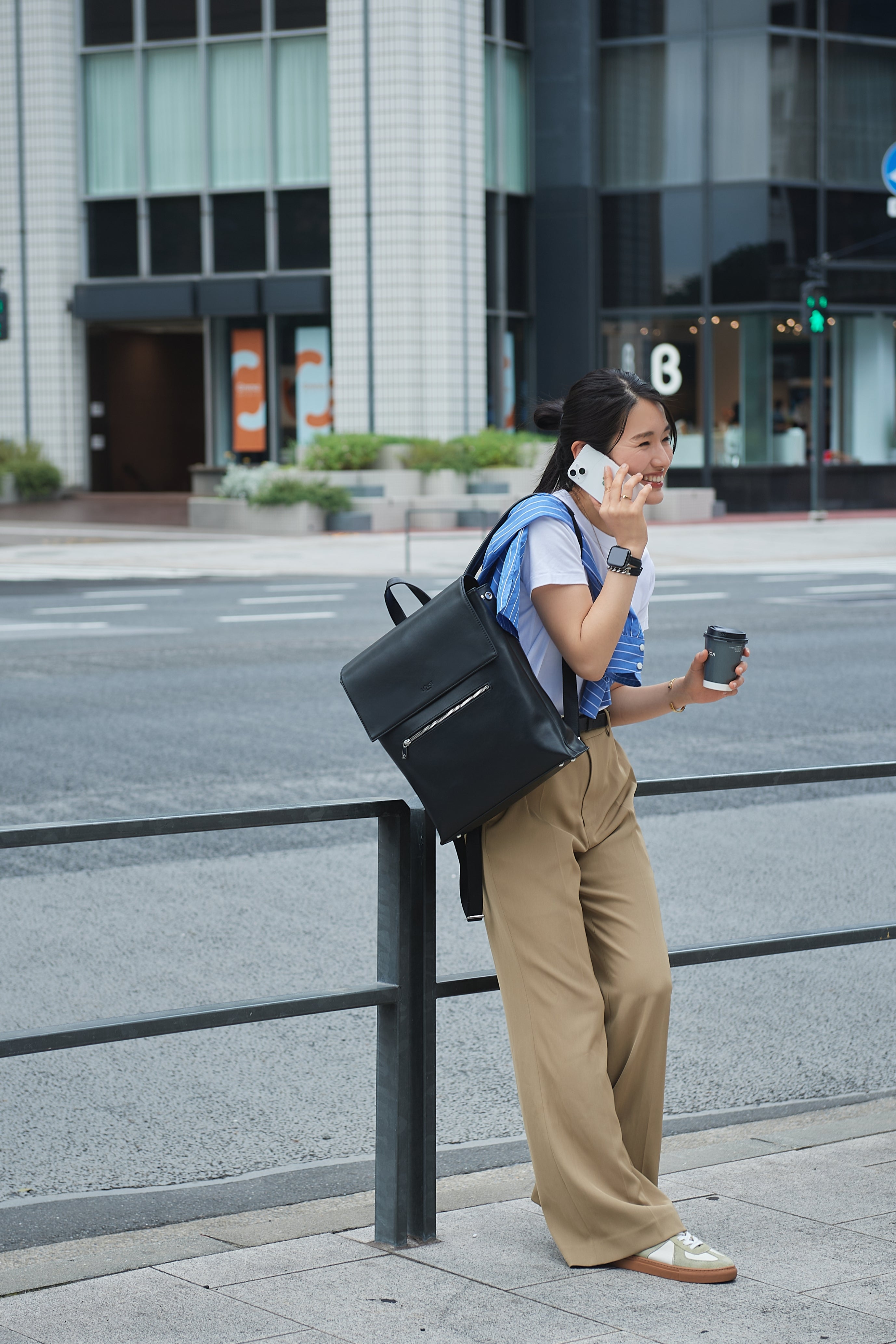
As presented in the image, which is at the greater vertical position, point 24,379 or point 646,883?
point 24,379

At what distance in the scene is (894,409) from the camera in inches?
1523

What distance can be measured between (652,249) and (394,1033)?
35263 millimetres

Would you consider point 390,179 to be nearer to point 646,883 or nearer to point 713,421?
point 713,421

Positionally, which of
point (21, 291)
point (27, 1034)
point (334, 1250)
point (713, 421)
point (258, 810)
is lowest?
point (334, 1250)

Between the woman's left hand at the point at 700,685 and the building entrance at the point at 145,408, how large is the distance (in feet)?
119

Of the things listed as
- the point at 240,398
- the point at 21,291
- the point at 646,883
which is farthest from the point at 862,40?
the point at 646,883

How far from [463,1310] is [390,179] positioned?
33.2 metres

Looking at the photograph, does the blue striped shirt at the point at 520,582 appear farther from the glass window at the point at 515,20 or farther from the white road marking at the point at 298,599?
the glass window at the point at 515,20

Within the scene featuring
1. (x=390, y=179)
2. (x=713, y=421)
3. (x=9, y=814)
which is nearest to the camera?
(x=9, y=814)

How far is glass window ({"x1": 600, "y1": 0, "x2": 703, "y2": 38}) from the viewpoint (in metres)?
36.5

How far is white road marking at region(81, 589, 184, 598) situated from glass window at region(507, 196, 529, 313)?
1867 cm

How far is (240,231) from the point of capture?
36.9 metres

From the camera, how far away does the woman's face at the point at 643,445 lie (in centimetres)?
344

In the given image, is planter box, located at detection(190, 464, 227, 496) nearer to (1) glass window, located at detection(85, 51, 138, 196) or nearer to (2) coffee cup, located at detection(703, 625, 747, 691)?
(1) glass window, located at detection(85, 51, 138, 196)
